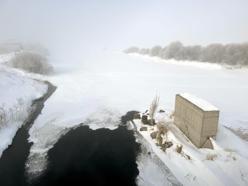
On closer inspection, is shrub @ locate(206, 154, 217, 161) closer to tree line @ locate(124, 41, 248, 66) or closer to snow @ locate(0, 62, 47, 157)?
snow @ locate(0, 62, 47, 157)

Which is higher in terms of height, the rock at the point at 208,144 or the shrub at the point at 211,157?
the rock at the point at 208,144

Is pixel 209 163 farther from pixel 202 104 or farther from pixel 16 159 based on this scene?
pixel 16 159

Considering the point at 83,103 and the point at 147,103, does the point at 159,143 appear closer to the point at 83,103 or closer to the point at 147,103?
the point at 147,103

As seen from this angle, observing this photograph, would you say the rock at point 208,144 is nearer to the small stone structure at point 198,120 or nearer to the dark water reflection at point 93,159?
the small stone structure at point 198,120

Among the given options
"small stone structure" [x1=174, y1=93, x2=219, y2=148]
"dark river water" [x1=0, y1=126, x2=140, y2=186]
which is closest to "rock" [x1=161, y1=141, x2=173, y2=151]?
"small stone structure" [x1=174, y1=93, x2=219, y2=148]

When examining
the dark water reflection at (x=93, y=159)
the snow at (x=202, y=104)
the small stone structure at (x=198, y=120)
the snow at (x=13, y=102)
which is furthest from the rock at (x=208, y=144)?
the snow at (x=13, y=102)

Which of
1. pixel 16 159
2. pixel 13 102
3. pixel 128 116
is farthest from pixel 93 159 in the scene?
pixel 13 102
